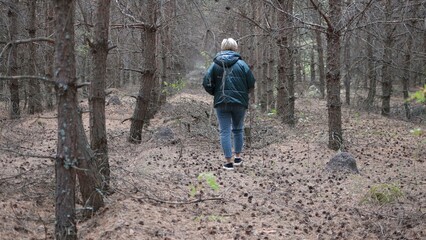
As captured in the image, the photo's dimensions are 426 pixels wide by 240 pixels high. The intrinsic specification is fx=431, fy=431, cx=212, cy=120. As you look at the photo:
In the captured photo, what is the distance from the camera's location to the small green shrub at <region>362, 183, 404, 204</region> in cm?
608

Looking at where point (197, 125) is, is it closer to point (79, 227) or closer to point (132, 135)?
point (132, 135)

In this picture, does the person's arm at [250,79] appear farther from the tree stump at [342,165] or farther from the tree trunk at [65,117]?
the tree trunk at [65,117]

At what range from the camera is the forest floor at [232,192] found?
4840 mm

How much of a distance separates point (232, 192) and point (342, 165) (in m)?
2.53

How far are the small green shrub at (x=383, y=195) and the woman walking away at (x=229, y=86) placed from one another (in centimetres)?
238

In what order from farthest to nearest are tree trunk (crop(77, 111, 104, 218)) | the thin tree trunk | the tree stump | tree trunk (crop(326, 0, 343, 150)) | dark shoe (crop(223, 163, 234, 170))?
the thin tree trunk → tree trunk (crop(326, 0, 343, 150)) → the tree stump → dark shoe (crop(223, 163, 234, 170)) → tree trunk (crop(77, 111, 104, 218))

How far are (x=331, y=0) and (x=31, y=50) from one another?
8.81 metres

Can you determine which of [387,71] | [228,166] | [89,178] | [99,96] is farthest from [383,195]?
[387,71]

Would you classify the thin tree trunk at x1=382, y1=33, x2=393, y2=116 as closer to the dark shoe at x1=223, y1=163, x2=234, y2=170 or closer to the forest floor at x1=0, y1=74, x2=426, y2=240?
the forest floor at x1=0, y1=74, x2=426, y2=240

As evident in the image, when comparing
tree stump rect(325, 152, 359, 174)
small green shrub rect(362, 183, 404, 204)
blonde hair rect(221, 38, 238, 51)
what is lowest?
small green shrub rect(362, 183, 404, 204)

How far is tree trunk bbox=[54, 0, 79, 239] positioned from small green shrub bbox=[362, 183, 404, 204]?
4.18 m

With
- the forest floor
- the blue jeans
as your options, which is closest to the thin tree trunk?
the forest floor

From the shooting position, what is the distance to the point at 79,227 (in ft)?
15.7

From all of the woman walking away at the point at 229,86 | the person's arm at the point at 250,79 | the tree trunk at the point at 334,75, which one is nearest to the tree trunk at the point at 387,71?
the tree trunk at the point at 334,75
